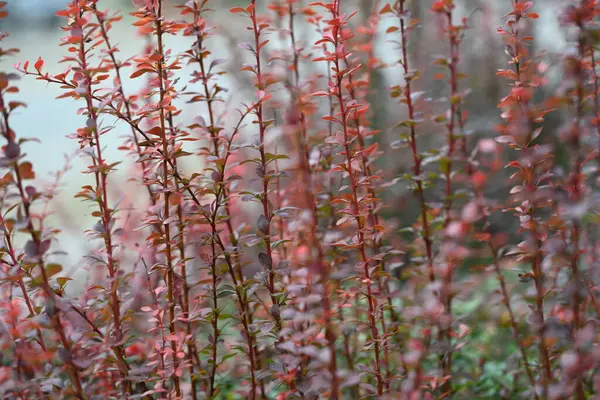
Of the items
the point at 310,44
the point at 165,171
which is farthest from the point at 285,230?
the point at 310,44

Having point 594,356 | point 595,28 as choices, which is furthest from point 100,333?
point 595,28

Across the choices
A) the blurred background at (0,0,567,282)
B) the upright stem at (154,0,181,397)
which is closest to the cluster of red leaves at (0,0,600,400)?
the upright stem at (154,0,181,397)

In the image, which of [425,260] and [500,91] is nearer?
[425,260]

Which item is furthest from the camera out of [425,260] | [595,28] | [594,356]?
[425,260]

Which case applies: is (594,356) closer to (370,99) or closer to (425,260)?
(425,260)

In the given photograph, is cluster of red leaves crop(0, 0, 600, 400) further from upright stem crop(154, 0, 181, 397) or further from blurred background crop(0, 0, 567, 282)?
blurred background crop(0, 0, 567, 282)

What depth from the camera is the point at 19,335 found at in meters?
1.27

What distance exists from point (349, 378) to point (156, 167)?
78 centimetres

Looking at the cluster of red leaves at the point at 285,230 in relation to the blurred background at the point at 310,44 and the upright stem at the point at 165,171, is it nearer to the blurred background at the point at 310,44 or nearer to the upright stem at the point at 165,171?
the upright stem at the point at 165,171

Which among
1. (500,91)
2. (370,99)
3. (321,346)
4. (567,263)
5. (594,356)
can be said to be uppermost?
(500,91)

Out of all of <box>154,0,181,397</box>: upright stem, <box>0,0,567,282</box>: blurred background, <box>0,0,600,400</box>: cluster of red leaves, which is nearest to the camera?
<box>0,0,600,400</box>: cluster of red leaves

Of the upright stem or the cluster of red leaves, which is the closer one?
the cluster of red leaves

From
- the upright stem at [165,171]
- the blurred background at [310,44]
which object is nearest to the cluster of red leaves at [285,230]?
the upright stem at [165,171]

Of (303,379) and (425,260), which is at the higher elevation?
(425,260)
